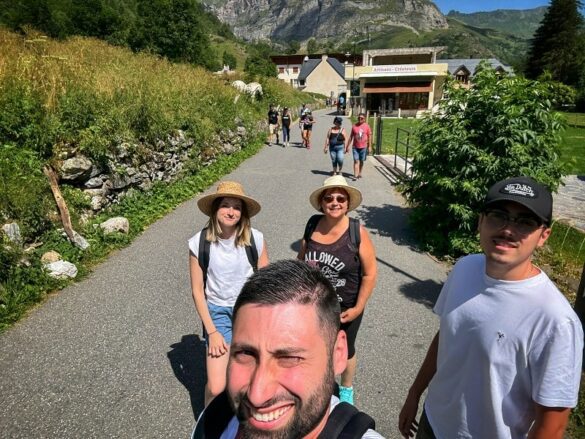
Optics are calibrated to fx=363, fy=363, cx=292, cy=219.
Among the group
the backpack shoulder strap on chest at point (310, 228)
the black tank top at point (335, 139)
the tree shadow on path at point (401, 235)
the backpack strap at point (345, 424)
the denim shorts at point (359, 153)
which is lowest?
the tree shadow on path at point (401, 235)

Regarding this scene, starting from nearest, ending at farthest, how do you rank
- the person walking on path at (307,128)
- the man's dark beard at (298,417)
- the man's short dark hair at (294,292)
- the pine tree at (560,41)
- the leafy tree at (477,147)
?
the man's dark beard at (298,417)
the man's short dark hair at (294,292)
the leafy tree at (477,147)
the person walking on path at (307,128)
the pine tree at (560,41)

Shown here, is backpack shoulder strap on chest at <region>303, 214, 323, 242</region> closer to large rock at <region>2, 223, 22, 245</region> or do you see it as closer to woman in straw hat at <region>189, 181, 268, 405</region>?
woman in straw hat at <region>189, 181, 268, 405</region>

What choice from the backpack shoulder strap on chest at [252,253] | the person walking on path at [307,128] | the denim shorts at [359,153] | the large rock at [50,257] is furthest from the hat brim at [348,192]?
the person walking on path at [307,128]

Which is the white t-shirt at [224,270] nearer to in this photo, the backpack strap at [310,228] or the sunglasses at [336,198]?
the backpack strap at [310,228]

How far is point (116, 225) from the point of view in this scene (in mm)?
6367

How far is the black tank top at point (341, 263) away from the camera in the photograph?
108 inches

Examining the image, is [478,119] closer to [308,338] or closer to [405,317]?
[405,317]

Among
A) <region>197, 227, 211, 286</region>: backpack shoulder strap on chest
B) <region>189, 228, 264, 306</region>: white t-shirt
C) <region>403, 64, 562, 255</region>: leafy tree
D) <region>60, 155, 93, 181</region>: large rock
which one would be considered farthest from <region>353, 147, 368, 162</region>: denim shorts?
<region>197, 227, 211, 286</region>: backpack shoulder strap on chest

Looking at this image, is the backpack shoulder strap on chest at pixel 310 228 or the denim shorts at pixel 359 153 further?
the denim shorts at pixel 359 153

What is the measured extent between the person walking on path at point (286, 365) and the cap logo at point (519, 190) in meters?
0.94

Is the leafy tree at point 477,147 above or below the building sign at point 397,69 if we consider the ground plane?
below

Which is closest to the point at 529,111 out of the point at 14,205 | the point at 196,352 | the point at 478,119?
the point at 478,119

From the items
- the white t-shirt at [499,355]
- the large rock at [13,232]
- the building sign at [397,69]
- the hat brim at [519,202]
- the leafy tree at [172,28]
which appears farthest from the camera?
the leafy tree at [172,28]

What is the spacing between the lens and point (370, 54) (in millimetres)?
49406
